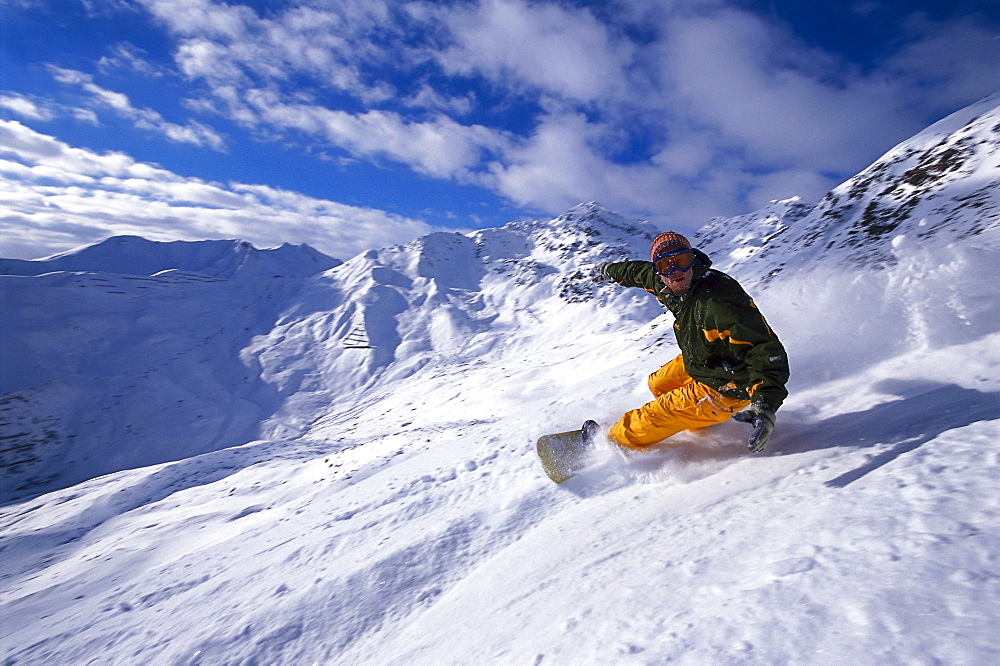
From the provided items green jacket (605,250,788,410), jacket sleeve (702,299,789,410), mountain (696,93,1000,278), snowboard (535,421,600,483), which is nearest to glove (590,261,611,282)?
green jacket (605,250,788,410)

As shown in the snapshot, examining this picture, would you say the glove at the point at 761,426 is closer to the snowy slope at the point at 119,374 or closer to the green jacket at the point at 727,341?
the green jacket at the point at 727,341

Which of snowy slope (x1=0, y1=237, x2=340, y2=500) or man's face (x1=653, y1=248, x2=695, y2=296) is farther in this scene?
snowy slope (x1=0, y1=237, x2=340, y2=500)

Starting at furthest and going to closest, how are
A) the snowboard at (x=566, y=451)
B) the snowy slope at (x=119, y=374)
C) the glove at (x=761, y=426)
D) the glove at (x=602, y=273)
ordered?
the snowy slope at (x=119, y=374)
the glove at (x=602, y=273)
the snowboard at (x=566, y=451)
the glove at (x=761, y=426)

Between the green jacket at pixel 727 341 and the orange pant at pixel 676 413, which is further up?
the green jacket at pixel 727 341

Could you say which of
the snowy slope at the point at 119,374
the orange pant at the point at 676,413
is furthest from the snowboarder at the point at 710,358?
the snowy slope at the point at 119,374

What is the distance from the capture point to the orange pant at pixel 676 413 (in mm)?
3451

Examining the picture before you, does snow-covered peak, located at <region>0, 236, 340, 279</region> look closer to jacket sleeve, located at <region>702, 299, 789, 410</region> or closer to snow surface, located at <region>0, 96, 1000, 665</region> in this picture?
snow surface, located at <region>0, 96, 1000, 665</region>

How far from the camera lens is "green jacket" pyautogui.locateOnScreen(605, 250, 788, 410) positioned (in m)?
2.94

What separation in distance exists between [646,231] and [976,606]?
81960 mm

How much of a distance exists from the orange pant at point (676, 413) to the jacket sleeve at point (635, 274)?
926mm

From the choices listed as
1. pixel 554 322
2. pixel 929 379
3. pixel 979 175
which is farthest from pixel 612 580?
pixel 554 322

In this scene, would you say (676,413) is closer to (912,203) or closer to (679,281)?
(679,281)

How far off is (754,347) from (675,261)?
917mm

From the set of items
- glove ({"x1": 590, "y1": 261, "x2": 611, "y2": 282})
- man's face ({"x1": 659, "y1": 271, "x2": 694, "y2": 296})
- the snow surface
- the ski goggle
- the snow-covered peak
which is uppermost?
the snow-covered peak
